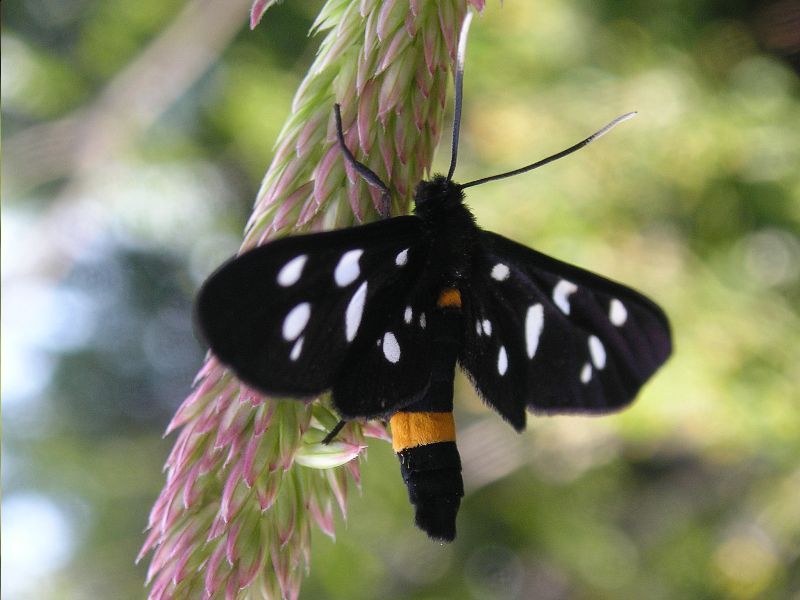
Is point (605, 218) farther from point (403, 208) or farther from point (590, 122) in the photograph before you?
point (403, 208)

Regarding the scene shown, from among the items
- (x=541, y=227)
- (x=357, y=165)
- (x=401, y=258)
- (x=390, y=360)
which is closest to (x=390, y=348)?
(x=390, y=360)

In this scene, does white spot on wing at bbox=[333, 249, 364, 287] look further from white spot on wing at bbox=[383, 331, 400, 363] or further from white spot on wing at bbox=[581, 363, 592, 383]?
white spot on wing at bbox=[581, 363, 592, 383]

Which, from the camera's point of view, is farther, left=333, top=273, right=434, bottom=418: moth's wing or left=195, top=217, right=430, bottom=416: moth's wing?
left=333, top=273, right=434, bottom=418: moth's wing

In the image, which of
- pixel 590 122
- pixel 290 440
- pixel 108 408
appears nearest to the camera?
pixel 290 440

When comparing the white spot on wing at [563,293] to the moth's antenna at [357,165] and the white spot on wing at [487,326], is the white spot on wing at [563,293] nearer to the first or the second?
the white spot on wing at [487,326]

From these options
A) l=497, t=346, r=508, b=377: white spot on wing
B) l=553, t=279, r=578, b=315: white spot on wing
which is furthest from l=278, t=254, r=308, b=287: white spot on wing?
l=553, t=279, r=578, b=315: white spot on wing

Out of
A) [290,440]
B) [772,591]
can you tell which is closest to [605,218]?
[772,591]
